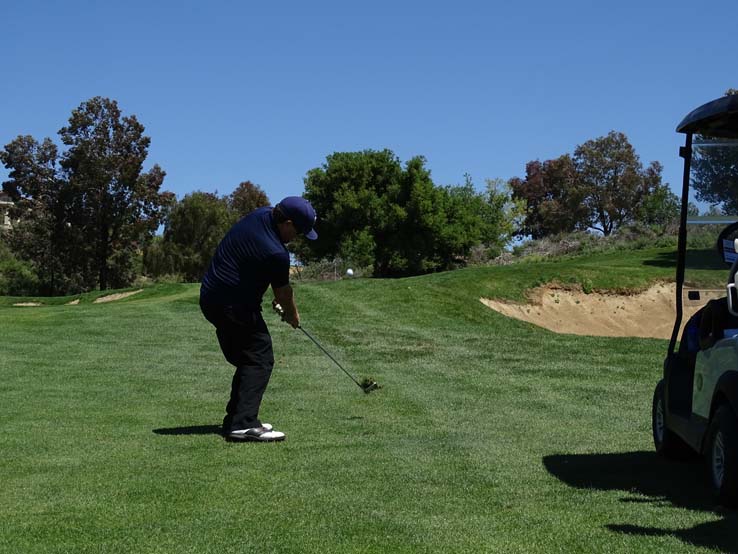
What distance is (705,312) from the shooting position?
6172 millimetres

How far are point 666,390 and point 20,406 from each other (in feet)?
20.5

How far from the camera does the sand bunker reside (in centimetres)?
2691

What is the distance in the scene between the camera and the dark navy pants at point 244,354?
8.02 metres

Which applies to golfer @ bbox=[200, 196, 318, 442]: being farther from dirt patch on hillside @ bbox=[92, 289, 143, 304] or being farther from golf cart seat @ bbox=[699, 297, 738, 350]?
dirt patch on hillside @ bbox=[92, 289, 143, 304]

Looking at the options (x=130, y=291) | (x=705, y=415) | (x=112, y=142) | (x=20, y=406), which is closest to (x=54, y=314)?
(x=130, y=291)

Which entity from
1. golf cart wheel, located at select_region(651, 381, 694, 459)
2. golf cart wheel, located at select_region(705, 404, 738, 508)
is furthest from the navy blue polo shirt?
golf cart wheel, located at select_region(705, 404, 738, 508)

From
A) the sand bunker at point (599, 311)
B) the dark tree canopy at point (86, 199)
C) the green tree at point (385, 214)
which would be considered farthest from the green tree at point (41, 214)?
the sand bunker at point (599, 311)

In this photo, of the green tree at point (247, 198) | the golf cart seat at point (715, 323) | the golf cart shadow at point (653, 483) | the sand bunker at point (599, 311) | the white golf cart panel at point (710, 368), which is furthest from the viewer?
the green tree at point (247, 198)

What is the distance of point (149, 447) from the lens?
7.57m

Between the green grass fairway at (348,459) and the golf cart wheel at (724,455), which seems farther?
the golf cart wheel at (724,455)

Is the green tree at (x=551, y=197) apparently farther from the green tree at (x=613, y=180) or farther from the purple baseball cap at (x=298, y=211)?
the purple baseball cap at (x=298, y=211)

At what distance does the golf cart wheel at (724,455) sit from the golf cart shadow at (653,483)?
0.09 m

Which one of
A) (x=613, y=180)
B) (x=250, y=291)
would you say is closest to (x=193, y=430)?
(x=250, y=291)

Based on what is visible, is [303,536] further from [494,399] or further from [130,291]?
[130,291]
